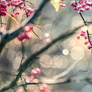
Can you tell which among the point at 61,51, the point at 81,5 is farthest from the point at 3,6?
the point at 61,51

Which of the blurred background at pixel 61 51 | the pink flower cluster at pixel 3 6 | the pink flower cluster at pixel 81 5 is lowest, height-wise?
the blurred background at pixel 61 51

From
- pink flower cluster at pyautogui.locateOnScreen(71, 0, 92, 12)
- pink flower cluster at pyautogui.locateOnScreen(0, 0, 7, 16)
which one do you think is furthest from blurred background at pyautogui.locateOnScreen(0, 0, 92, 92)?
pink flower cluster at pyautogui.locateOnScreen(0, 0, 7, 16)

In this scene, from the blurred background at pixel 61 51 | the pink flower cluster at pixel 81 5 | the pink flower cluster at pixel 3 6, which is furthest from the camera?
the blurred background at pixel 61 51

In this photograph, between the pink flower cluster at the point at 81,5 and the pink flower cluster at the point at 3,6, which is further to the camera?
the pink flower cluster at the point at 81,5

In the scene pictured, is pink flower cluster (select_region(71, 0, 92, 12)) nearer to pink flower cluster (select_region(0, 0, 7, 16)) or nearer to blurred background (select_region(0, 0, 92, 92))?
pink flower cluster (select_region(0, 0, 7, 16))

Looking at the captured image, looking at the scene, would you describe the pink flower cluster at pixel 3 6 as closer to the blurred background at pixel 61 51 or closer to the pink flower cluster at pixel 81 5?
the pink flower cluster at pixel 81 5

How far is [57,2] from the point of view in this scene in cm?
165

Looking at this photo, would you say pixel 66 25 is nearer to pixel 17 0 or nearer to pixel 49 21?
pixel 49 21

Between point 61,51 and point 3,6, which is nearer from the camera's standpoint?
point 3,6

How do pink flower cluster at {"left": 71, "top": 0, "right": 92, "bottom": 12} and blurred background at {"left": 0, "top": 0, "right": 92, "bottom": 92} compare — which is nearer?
pink flower cluster at {"left": 71, "top": 0, "right": 92, "bottom": 12}

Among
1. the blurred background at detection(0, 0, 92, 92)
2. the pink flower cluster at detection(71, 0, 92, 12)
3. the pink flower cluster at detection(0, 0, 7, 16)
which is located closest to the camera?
the pink flower cluster at detection(0, 0, 7, 16)

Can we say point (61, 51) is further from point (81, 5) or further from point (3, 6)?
point (3, 6)

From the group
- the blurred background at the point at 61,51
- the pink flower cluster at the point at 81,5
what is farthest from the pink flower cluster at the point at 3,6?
the blurred background at the point at 61,51

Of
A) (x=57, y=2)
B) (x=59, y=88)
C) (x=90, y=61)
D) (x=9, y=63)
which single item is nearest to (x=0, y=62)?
(x=9, y=63)
